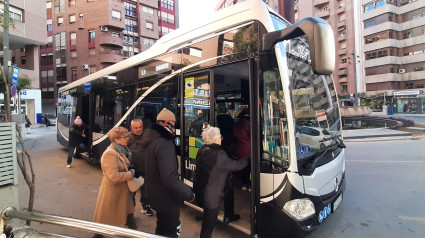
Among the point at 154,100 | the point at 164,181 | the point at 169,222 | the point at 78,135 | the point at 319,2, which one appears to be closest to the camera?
the point at 164,181

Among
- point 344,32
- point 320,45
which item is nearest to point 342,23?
point 344,32

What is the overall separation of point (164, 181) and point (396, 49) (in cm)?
6021

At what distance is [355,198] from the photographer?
16.8 ft

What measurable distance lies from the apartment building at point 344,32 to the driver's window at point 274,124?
52.9 metres

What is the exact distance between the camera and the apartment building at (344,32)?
51.7 metres

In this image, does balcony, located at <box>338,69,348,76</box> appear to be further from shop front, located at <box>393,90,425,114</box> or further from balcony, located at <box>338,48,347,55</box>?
shop front, located at <box>393,90,425,114</box>

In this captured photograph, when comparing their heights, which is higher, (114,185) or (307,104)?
(307,104)

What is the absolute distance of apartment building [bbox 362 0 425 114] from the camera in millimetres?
46312

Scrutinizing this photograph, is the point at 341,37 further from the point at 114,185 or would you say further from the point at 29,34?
the point at 114,185

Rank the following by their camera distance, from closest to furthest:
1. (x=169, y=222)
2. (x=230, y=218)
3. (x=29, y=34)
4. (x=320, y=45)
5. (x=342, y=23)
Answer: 1. (x=320, y=45)
2. (x=169, y=222)
3. (x=230, y=218)
4. (x=29, y=34)
5. (x=342, y=23)

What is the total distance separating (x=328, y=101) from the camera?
400 centimetres

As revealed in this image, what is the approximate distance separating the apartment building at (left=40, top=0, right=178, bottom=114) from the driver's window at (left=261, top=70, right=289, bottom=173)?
4750cm

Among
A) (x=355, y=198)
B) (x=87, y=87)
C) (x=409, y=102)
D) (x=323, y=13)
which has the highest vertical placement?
(x=323, y=13)

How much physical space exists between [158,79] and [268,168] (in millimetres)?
2826
